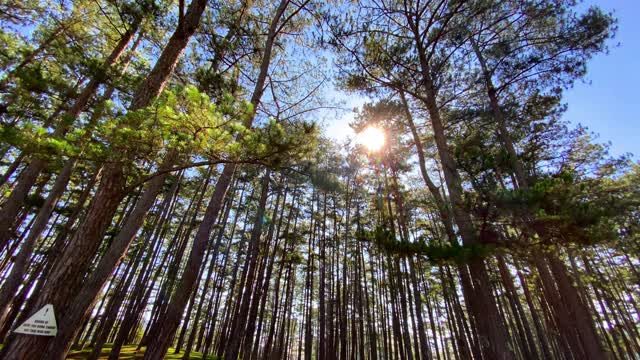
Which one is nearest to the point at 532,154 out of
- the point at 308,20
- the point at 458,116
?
the point at 458,116

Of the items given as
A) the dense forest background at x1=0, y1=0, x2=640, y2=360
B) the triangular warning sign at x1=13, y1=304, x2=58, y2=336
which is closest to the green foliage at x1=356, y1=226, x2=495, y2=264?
the dense forest background at x1=0, y1=0, x2=640, y2=360

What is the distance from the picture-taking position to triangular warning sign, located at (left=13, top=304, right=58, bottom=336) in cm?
251

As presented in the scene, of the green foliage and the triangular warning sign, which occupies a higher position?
the green foliage

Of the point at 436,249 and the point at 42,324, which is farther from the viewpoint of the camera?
the point at 436,249

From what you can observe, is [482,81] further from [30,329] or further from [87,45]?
[87,45]

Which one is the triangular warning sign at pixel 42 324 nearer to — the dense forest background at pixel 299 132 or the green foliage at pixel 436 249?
the dense forest background at pixel 299 132

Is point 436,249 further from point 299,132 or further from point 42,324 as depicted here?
point 42,324

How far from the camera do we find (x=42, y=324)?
8.46 feet

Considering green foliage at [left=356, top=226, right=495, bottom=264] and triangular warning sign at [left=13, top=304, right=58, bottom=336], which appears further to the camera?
green foliage at [left=356, top=226, right=495, bottom=264]

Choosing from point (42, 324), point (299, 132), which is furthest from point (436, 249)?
point (42, 324)

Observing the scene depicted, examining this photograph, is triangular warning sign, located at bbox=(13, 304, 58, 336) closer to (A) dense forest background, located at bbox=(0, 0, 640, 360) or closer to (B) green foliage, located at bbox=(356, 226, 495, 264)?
(A) dense forest background, located at bbox=(0, 0, 640, 360)

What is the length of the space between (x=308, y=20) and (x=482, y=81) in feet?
17.5

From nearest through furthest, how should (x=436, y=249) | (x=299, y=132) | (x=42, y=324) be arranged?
(x=42, y=324)
(x=299, y=132)
(x=436, y=249)

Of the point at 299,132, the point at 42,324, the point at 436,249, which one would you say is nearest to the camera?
the point at 42,324
